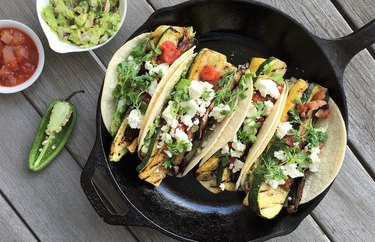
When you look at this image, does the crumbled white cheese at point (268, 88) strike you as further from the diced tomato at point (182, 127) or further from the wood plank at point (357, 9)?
the wood plank at point (357, 9)

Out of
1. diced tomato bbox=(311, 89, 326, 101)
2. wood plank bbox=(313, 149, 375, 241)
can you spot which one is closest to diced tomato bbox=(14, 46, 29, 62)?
diced tomato bbox=(311, 89, 326, 101)

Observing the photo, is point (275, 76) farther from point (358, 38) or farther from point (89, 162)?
point (89, 162)

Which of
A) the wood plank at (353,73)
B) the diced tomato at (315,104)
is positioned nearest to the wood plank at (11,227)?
the diced tomato at (315,104)

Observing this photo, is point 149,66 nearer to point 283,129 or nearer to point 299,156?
point 283,129

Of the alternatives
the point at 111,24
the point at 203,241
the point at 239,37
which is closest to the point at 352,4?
the point at 239,37

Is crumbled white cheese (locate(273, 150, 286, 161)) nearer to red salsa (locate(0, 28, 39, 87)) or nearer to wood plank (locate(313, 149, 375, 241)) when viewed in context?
wood plank (locate(313, 149, 375, 241))
